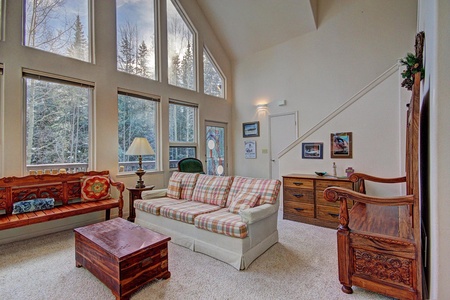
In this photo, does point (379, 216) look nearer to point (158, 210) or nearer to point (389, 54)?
point (158, 210)

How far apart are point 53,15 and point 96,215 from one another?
10.9ft

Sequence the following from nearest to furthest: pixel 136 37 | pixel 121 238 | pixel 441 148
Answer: pixel 441 148 → pixel 121 238 → pixel 136 37

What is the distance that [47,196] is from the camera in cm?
329

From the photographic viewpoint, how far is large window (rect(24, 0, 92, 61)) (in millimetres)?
3352

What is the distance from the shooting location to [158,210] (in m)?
3.14

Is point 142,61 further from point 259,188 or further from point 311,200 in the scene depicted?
point 311,200

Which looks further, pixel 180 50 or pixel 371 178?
pixel 180 50

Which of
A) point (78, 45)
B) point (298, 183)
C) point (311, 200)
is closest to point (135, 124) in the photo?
point (78, 45)

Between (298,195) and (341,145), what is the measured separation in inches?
43.4

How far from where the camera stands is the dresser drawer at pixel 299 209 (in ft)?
11.8

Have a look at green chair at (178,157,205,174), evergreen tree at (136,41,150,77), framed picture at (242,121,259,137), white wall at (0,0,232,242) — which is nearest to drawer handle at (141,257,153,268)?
white wall at (0,0,232,242)

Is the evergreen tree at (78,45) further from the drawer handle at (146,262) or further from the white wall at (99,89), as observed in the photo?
the drawer handle at (146,262)

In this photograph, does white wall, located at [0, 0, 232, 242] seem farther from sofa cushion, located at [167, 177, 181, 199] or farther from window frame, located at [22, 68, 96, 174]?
sofa cushion, located at [167, 177, 181, 199]

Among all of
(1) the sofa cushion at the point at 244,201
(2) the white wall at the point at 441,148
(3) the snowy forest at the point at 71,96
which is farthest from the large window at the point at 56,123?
(2) the white wall at the point at 441,148
